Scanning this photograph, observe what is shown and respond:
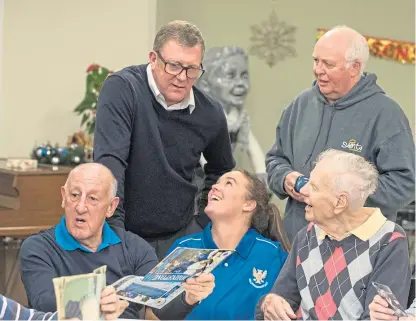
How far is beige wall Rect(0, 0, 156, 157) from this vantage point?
689cm

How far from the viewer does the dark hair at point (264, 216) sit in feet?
12.0

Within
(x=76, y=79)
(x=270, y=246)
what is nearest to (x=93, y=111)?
(x=76, y=79)

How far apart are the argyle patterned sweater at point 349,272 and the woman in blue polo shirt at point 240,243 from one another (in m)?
0.40

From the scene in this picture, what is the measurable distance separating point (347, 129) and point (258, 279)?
68cm

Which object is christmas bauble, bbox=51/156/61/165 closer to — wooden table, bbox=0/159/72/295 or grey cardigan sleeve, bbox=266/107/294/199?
wooden table, bbox=0/159/72/295

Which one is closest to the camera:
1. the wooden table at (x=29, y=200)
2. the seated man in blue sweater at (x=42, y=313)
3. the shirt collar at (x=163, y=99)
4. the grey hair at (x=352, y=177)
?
the seated man in blue sweater at (x=42, y=313)

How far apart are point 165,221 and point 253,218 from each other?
13.1 inches

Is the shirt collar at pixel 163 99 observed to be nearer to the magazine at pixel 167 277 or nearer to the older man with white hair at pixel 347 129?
the older man with white hair at pixel 347 129

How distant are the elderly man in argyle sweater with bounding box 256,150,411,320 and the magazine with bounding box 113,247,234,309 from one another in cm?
33

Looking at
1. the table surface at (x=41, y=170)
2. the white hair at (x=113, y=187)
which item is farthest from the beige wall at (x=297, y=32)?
the white hair at (x=113, y=187)

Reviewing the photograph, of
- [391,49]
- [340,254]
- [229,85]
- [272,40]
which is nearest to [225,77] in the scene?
[229,85]

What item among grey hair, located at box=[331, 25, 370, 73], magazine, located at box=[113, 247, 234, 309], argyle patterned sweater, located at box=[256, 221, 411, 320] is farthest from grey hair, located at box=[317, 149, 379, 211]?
grey hair, located at box=[331, 25, 370, 73]

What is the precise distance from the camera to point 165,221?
3609 millimetres

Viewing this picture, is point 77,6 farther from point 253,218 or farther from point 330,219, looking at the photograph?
point 330,219
